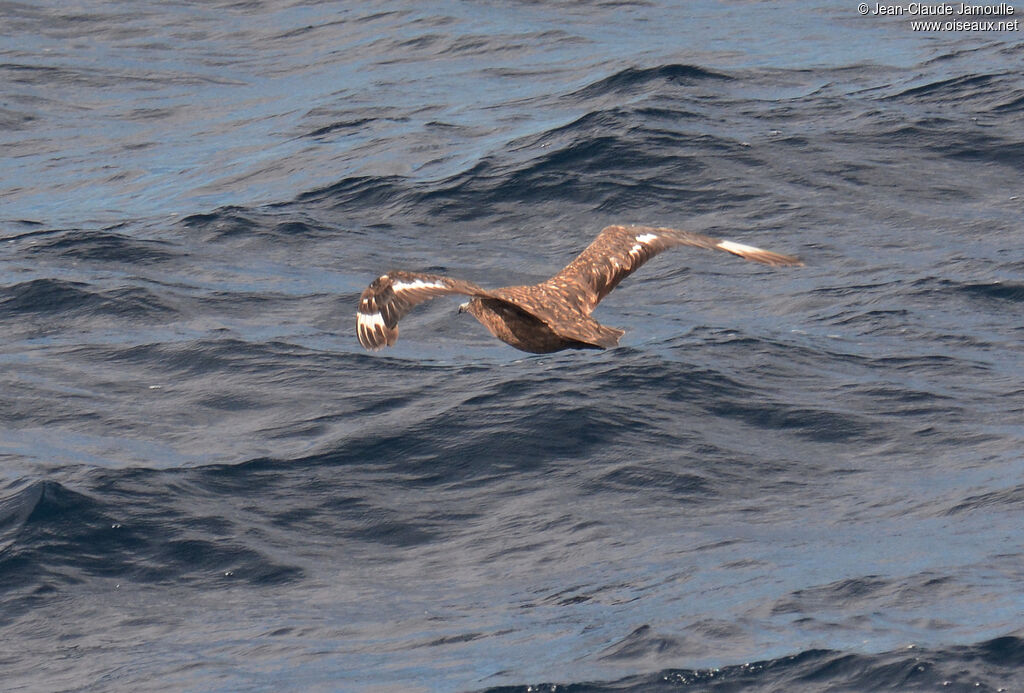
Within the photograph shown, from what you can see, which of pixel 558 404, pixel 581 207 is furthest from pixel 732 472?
pixel 581 207

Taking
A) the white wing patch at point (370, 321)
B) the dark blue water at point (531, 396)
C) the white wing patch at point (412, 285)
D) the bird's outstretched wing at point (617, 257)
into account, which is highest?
the white wing patch at point (412, 285)

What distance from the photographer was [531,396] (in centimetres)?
1509

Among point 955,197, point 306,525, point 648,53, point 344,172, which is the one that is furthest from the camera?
point 648,53

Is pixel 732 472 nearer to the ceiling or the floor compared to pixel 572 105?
nearer to the floor

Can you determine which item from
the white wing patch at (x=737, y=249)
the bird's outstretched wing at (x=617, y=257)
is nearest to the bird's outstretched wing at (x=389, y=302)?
the bird's outstretched wing at (x=617, y=257)

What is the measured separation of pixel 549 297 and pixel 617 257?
127 cm

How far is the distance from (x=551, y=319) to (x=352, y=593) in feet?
11.2

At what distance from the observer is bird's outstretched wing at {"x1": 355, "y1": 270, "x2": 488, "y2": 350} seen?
9.88 meters

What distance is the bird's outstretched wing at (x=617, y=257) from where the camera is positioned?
11211mm

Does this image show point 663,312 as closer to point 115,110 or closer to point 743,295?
point 743,295

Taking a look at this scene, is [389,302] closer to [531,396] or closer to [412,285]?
[412,285]

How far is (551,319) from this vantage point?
396 inches

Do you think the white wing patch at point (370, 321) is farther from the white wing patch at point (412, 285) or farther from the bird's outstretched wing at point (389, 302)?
the white wing patch at point (412, 285)

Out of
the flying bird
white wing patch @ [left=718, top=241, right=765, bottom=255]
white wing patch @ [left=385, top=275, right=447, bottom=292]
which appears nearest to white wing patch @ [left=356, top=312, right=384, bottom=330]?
the flying bird
